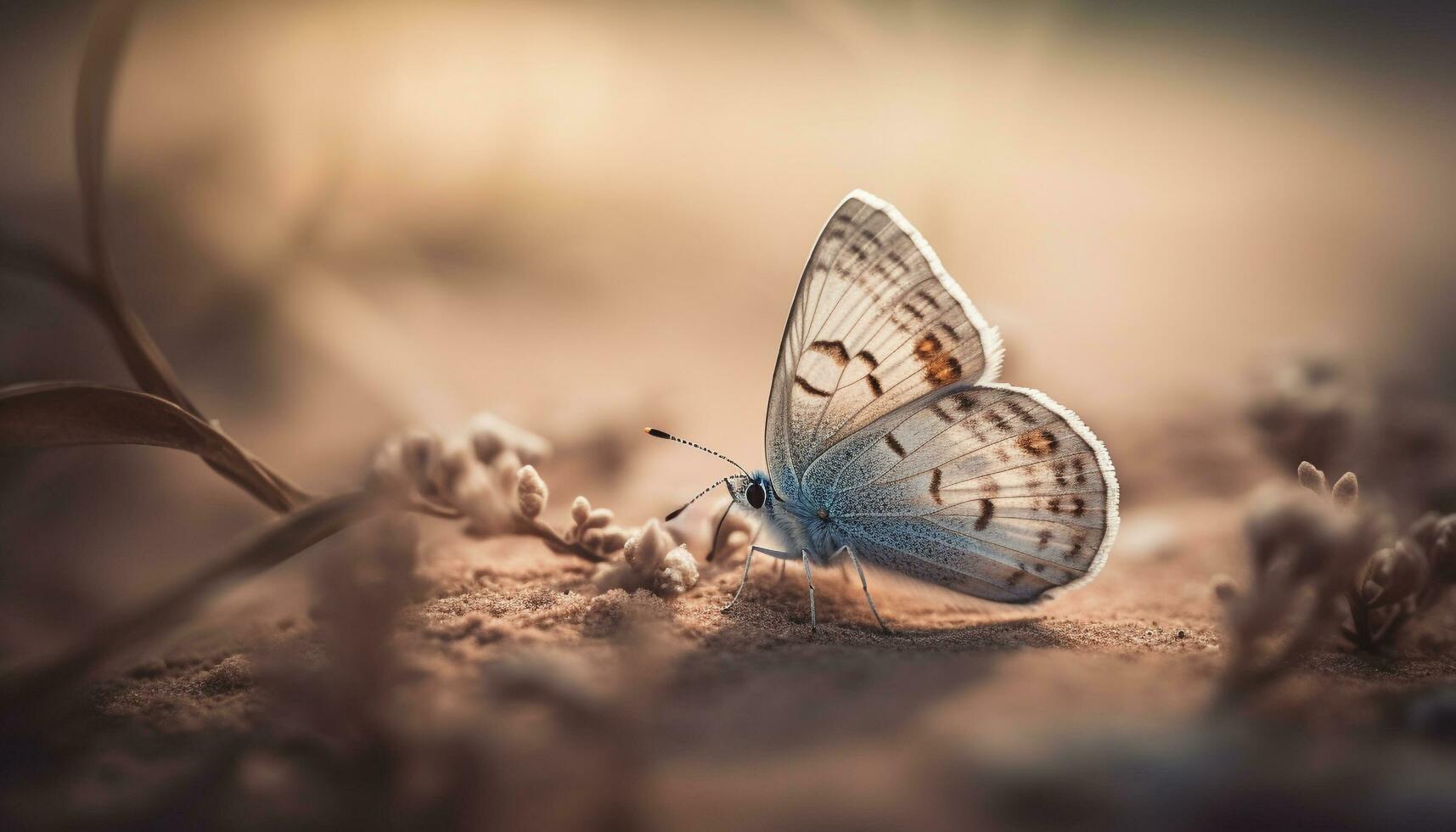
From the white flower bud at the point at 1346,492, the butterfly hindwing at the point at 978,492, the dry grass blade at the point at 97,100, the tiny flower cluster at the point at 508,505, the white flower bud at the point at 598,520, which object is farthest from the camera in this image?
the butterfly hindwing at the point at 978,492

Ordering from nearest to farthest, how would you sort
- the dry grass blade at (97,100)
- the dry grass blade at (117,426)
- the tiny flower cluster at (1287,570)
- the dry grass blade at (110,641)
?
the dry grass blade at (110,641) → the tiny flower cluster at (1287,570) → the dry grass blade at (117,426) → the dry grass blade at (97,100)

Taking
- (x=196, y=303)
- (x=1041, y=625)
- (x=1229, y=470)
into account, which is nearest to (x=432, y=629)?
(x=1041, y=625)

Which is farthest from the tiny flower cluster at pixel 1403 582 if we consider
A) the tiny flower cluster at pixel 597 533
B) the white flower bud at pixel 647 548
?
the tiny flower cluster at pixel 597 533

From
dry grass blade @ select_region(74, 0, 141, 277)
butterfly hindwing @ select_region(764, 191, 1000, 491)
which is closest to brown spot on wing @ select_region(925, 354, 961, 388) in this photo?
butterfly hindwing @ select_region(764, 191, 1000, 491)

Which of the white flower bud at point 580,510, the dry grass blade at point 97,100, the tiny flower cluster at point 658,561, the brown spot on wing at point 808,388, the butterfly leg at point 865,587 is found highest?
the dry grass blade at point 97,100

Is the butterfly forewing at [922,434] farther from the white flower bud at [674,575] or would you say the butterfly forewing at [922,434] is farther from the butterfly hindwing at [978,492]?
the white flower bud at [674,575]

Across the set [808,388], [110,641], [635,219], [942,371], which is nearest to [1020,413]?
[942,371]

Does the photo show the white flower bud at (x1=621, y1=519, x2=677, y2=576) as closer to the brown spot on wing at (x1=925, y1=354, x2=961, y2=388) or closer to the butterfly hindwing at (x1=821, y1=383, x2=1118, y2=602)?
the butterfly hindwing at (x1=821, y1=383, x2=1118, y2=602)
